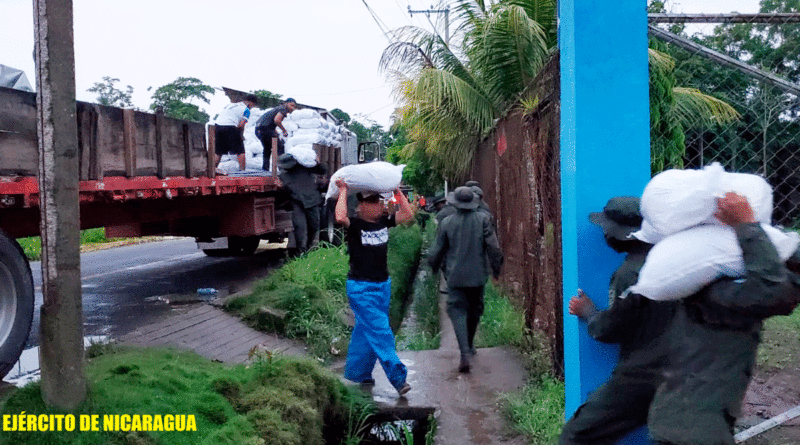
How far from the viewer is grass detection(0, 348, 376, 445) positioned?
295cm

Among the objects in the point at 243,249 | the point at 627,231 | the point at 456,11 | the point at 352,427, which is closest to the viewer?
the point at 627,231

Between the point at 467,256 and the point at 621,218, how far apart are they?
3.06 m

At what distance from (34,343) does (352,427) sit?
385cm

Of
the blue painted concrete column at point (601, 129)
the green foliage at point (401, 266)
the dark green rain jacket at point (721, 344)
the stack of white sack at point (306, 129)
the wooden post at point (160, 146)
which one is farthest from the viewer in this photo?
the stack of white sack at point (306, 129)

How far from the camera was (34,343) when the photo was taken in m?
6.64

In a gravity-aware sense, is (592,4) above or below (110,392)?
above

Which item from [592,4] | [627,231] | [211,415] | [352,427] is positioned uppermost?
[592,4]

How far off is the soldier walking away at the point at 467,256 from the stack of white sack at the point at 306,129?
6.01 meters

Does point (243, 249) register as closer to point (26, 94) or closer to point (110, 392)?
point (26, 94)

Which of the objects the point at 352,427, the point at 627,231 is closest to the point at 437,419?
the point at 352,427

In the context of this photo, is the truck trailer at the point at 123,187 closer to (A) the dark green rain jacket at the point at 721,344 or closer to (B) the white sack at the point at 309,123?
(B) the white sack at the point at 309,123

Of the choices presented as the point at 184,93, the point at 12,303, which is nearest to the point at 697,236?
the point at 12,303

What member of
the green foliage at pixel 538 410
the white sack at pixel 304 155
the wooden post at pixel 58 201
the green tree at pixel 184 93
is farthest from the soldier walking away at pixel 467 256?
the green tree at pixel 184 93

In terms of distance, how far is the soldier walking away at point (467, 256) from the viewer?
611cm
